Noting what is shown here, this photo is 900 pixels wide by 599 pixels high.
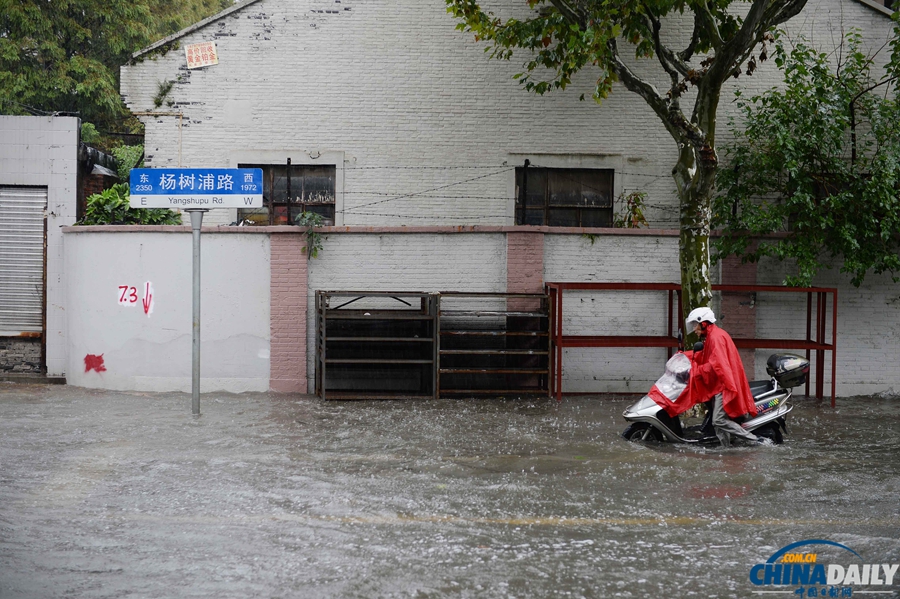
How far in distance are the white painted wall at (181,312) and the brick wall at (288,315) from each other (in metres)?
0.13

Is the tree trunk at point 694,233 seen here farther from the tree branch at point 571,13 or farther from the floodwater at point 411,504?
the tree branch at point 571,13

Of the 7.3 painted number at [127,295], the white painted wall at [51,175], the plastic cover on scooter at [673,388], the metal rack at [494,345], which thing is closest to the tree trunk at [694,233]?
the plastic cover on scooter at [673,388]

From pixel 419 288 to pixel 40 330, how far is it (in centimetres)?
617

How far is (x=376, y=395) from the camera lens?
1311 cm

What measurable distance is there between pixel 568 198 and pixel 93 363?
8495mm

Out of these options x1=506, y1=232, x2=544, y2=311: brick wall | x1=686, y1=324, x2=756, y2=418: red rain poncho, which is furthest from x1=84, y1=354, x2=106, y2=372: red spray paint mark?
x1=686, y1=324, x2=756, y2=418: red rain poncho

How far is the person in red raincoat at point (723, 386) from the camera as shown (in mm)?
9641

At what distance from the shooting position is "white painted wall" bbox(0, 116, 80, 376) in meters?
14.3

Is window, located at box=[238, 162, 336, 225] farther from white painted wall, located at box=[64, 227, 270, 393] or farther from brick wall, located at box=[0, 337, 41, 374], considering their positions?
brick wall, located at box=[0, 337, 41, 374]

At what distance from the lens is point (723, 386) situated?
9.64m

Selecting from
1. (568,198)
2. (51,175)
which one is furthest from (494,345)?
(51,175)

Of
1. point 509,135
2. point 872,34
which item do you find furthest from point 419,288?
point 872,34

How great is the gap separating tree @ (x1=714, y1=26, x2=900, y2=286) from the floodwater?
308 centimetres

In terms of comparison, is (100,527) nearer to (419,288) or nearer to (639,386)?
(419,288)
